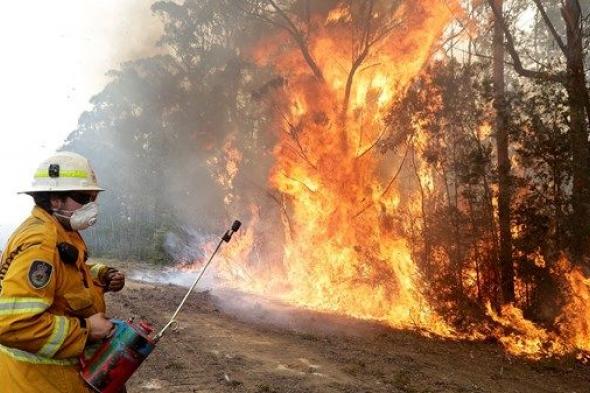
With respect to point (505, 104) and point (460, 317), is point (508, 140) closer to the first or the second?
point (505, 104)

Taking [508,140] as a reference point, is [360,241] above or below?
below

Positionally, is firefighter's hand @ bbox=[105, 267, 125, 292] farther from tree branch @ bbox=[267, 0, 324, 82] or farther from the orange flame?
tree branch @ bbox=[267, 0, 324, 82]

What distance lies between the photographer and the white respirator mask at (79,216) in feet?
9.64

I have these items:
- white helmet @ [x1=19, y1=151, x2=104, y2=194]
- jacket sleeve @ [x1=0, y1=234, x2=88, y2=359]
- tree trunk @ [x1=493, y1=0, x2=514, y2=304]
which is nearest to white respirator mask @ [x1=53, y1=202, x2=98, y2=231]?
white helmet @ [x1=19, y1=151, x2=104, y2=194]

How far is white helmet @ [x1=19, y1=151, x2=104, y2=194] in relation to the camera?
2934 mm

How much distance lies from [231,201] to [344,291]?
493 inches

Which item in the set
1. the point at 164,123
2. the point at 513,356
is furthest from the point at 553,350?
the point at 164,123

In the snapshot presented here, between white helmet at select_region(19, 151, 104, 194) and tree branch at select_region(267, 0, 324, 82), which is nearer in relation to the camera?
white helmet at select_region(19, 151, 104, 194)

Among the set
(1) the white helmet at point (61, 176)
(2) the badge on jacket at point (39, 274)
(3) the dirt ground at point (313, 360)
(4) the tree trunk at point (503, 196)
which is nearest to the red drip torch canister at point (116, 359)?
(2) the badge on jacket at point (39, 274)

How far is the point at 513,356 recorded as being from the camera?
9188 millimetres

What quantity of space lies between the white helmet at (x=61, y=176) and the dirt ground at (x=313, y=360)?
4059 mm

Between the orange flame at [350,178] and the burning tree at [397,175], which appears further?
the orange flame at [350,178]

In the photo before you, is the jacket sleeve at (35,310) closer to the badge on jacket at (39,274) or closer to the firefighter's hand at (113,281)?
the badge on jacket at (39,274)

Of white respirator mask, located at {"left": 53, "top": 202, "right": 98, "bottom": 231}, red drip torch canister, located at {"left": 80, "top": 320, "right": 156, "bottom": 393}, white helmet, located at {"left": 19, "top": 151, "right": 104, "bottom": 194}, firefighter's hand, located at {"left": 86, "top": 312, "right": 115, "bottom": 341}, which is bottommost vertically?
red drip torch canister, located at {"left": 80, "top": 320, "right": 156, "bottom": 393}
